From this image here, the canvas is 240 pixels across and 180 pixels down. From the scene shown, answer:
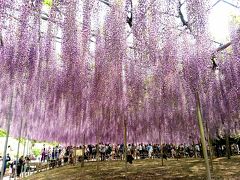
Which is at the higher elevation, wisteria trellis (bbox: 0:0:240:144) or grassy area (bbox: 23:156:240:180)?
wisteria trellis (bbox: 0:0:240:144)

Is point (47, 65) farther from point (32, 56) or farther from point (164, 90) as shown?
point (164, 90)

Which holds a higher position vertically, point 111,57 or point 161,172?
point 111,57

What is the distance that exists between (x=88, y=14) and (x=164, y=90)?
4522 mm

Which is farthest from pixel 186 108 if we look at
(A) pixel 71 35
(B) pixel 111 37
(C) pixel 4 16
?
(C) pixel 4 16

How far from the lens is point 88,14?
6.00 metres

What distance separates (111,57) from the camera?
6.89 meters

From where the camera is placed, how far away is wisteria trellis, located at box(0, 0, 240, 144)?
6027 mm

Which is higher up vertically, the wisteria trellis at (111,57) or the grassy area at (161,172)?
the wisteria trellis at (111,57)

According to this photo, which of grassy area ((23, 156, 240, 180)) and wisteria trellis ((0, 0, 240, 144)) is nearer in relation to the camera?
wisteria trellis ((0, 0, 240, 144))

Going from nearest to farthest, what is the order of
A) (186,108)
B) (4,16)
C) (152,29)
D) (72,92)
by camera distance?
(4,16), (152,29), (72,92), (186,108)

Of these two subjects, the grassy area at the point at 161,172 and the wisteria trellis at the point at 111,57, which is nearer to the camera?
the wisteria trellis at the point at 111,57

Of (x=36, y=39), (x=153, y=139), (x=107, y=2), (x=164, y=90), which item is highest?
(x=107, y=2)

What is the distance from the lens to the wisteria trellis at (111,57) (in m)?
6.03

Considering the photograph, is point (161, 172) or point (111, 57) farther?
point (161, 172)
